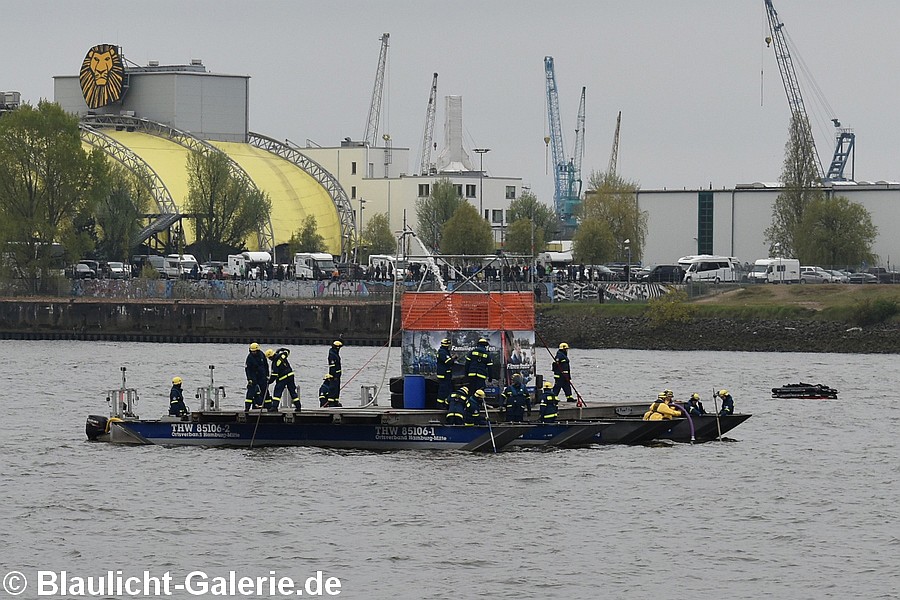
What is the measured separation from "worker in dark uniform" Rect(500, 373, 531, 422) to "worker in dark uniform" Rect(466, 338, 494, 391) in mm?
773

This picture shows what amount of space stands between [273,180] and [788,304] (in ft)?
246

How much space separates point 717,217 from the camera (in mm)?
138000

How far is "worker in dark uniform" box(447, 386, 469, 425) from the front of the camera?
4691 centimetres

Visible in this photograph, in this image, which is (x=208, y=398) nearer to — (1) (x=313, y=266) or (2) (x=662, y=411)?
(2) (x=662, y=411)

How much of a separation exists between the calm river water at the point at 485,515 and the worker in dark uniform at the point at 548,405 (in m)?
1.04

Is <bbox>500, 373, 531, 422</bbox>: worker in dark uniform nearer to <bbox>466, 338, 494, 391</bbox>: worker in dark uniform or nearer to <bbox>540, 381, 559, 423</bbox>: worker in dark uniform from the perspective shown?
<bbox>540, 381, 559, 423</bbox>: worker in dark uniform

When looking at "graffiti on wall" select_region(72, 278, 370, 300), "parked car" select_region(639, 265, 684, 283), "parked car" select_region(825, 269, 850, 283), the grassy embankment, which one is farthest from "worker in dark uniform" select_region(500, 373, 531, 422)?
"parked car" select_region(825, 269, 850, 283)

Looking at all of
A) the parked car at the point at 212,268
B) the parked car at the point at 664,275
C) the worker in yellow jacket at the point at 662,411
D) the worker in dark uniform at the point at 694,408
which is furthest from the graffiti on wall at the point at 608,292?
the worker in yellow jacket at the point at 662,411

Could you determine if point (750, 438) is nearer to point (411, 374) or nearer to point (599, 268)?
point (411, 374)

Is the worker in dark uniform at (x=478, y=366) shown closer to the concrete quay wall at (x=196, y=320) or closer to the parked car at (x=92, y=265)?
the concrete quay wall at (x=196, y=320)

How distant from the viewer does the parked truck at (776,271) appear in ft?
377

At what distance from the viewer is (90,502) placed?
41594mm

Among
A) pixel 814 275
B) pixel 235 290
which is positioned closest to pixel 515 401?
pixel 235 290

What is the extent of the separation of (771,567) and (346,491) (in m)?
11.7
